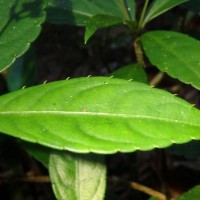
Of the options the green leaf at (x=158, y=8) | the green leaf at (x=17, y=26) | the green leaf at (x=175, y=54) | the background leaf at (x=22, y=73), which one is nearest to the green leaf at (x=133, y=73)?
the green leaf at (x=175, y=54)

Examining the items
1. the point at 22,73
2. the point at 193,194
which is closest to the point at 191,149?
the point at 193,194

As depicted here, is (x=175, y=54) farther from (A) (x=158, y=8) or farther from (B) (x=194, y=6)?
(B) (x=194, y=6)

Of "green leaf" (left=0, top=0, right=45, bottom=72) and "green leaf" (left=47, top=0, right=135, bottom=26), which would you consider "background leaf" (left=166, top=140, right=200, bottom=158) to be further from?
"green leaf" (left=0, top=0, right=45, bottom=72)

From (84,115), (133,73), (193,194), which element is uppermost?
(84,115)

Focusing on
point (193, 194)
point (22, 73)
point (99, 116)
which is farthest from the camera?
point (22, 73)

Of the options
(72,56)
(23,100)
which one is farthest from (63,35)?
(23,100)

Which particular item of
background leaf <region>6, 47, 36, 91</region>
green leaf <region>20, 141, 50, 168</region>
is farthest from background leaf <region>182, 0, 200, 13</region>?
green leaf <region>20, 141, 50, 168</region>

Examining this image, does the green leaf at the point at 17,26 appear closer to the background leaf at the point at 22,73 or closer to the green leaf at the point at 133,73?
the green leaf at the point at 133,73
